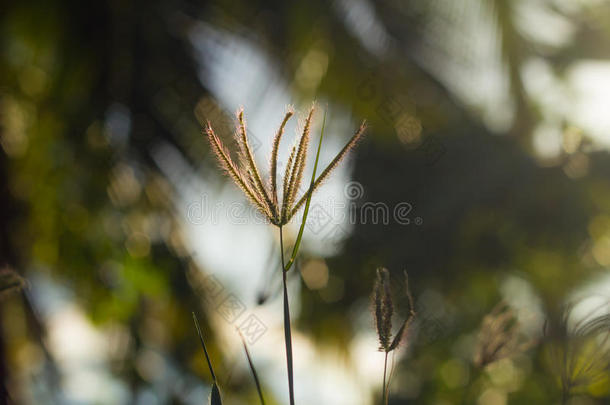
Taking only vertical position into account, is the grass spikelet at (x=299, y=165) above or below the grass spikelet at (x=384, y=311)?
above

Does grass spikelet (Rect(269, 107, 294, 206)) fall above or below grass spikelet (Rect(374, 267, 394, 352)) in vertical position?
above

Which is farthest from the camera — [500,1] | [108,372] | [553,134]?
[553,134]

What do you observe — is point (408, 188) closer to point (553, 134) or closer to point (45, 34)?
point (553, 134)

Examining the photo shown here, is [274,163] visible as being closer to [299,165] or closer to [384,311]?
[299,165]

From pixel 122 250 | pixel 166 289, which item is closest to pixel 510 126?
pixel 166 289

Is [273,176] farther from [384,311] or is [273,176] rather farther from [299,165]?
[384,311]

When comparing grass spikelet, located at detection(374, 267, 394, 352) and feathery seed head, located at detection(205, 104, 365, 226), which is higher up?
A: feathery seed head, located at detection(205, 104, 365, 226)

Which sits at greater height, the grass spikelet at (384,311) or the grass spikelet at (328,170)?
the grass spikelet at (328,170)

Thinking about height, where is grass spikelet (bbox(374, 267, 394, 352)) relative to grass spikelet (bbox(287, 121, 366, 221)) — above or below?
below

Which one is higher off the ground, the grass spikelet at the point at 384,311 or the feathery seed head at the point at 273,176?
the feathery seed head at the point at 273,176

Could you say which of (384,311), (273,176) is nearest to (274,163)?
(273,176)

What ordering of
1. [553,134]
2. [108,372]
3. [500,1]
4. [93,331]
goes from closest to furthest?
[108,372] < [500,1] < [93,331] < [553,134]
